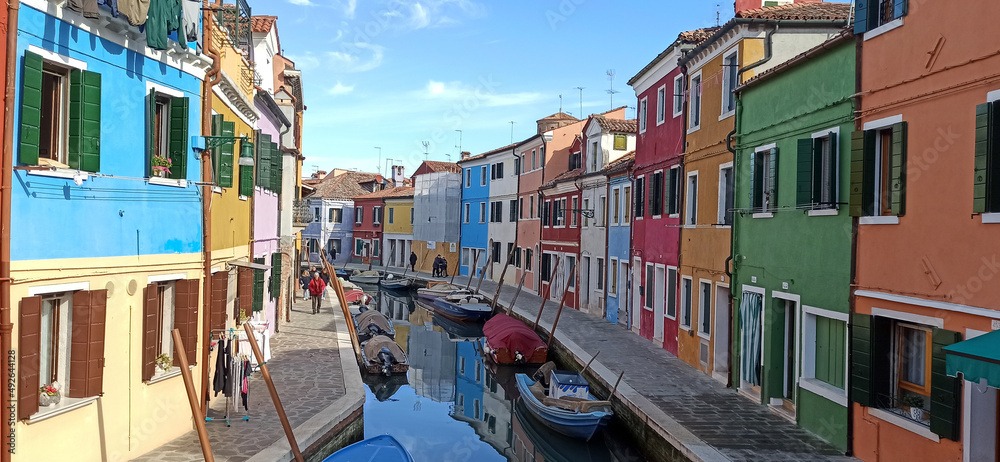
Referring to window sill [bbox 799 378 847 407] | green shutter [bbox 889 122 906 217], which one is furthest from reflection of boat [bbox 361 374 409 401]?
green shutter [bbox 889 122 906 217]

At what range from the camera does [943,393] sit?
30.1 feet

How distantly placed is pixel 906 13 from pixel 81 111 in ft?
35.8

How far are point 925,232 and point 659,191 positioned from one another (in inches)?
489

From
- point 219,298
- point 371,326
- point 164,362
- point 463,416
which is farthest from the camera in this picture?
point 371,326

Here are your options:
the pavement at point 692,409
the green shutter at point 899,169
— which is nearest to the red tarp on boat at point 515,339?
the pavement at point 692,409

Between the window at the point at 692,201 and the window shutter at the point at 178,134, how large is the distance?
12615 mm

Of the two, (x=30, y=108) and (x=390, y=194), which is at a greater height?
(x=390, y=194)

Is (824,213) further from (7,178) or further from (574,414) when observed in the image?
(7,178)

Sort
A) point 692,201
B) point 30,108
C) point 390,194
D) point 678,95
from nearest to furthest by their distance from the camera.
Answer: point 30,108, point 692,201, point 678,95, point 390,194

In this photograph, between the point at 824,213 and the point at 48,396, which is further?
the point at 824,213

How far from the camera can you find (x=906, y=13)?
10.2m

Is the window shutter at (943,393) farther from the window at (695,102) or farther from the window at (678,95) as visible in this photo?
the window at (678,95)

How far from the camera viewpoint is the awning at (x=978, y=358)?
7.59 m

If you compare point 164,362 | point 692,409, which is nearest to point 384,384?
point 692,409
